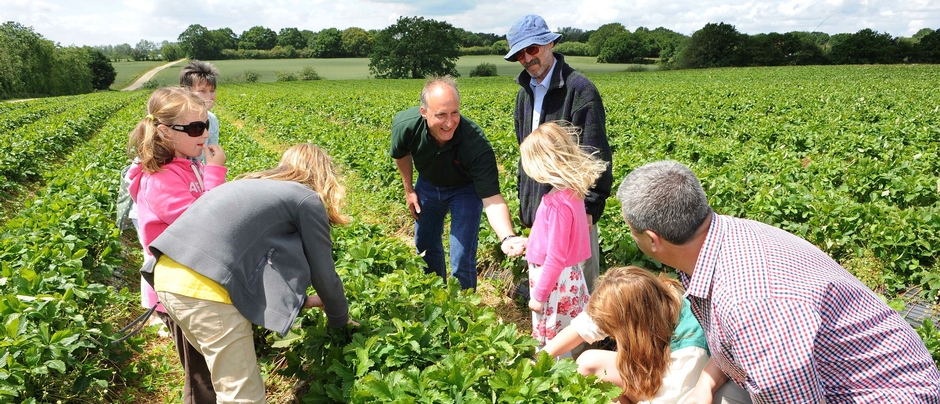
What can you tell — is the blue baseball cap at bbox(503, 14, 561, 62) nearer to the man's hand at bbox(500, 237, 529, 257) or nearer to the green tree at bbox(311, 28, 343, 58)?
the man's hand at bbox(500, 237, 529, 257)

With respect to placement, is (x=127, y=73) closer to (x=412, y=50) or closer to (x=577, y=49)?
(x=412, y=50)

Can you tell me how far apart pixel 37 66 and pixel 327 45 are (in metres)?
49.1

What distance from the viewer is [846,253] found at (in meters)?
5.27

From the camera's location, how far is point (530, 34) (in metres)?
3.67

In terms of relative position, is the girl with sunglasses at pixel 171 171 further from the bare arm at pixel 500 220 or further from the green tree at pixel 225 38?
the green tree at pixel 225 38

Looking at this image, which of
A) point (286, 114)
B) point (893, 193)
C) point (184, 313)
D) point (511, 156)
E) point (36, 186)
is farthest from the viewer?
point (286, 114)

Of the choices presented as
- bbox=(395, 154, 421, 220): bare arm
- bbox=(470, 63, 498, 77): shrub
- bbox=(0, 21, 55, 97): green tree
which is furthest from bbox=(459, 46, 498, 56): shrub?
bbox=(395, 154, 421, 220): bare arm

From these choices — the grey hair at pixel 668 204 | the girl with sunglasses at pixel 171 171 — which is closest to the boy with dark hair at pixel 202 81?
the girl with sunglasses at pixel 171 171

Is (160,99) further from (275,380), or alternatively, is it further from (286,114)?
(286,114)

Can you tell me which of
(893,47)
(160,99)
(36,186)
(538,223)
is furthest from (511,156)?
(893,47)

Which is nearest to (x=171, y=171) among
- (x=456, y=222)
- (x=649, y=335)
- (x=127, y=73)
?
(x=456, y=222)

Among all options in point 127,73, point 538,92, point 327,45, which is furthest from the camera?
point 327,45

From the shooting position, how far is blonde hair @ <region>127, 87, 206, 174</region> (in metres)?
2.98

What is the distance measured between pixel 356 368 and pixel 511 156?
7453 millimetres
